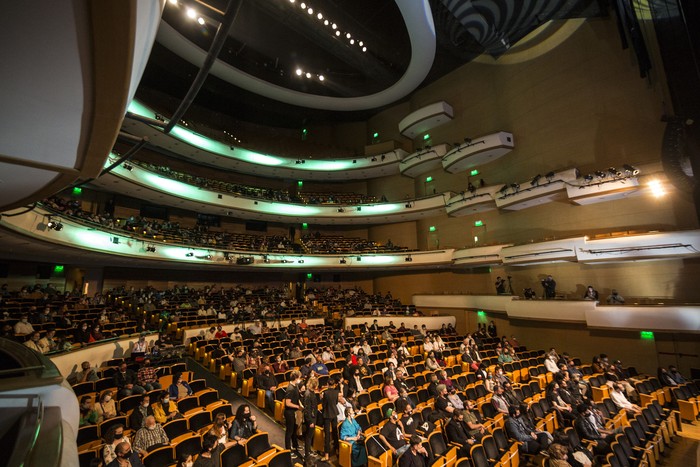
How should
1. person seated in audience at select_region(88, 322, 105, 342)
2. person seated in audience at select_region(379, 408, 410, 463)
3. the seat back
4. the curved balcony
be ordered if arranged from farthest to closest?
the curved balcony
person seated in audience at select_region(88, 322, 105, 342)
person seated in audience at select_region(379, 408, 410, 463)
the seat back

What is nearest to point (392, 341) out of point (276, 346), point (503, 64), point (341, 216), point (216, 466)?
point (276, 346)

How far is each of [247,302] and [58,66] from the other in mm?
15446

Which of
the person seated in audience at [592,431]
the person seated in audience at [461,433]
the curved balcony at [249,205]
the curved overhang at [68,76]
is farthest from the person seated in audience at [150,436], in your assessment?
the curved balcony at [249,205]

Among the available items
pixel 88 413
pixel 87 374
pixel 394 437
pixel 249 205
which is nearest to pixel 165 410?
pixel 88 413

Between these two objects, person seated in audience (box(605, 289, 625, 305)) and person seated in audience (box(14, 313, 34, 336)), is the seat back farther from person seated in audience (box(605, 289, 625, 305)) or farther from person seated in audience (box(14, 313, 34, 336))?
person seated in audience (box(605, 289, 625, 305))

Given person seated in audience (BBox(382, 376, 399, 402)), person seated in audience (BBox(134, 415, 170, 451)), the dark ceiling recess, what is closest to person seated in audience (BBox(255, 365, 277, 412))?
person seated in audience (BBox(382, 376, 399, 402))

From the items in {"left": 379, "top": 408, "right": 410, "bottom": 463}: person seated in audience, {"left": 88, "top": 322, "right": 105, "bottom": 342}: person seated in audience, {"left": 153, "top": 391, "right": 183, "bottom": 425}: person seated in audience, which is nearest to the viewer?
{"left": 379, "top": 408, "right": 410, "bottom": 463}: person seated in audience

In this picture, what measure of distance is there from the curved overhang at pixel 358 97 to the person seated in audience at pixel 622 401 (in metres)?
14.8

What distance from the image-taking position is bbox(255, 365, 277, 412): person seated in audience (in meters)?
6.56

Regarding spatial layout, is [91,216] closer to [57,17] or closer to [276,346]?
[276,346]

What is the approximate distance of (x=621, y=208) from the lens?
12.1 m

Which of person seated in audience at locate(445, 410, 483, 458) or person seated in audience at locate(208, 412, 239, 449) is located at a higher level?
person seated in audience at locate(208, 412, 239, 449)

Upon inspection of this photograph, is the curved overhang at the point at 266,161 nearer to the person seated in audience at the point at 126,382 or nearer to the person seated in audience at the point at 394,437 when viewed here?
the person seated in audience at the point at 126,382

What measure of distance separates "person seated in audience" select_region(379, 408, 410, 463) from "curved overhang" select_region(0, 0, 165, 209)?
4696 mm
